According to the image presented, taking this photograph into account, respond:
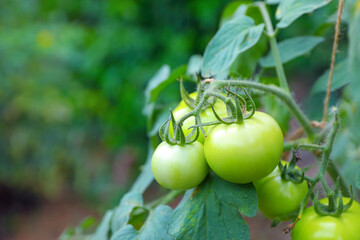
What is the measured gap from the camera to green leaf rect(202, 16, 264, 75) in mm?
532

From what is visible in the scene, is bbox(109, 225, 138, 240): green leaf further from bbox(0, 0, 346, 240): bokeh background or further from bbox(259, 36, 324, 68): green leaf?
bbox(0, 0, 346, 240): bokeh background

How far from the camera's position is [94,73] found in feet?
7.48

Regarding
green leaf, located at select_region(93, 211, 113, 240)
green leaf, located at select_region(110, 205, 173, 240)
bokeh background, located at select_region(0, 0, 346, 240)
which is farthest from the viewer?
bokeh background, located at select_region(0, 0, 346, 240)

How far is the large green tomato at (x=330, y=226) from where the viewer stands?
15.9 inches

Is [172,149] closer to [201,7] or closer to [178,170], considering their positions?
[178,170]

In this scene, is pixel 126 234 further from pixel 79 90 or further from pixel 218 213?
pixel 79 90

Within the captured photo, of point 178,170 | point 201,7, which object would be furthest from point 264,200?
point 201,7

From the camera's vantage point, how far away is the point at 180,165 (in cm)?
39

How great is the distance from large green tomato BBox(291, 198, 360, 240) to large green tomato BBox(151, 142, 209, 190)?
14cm

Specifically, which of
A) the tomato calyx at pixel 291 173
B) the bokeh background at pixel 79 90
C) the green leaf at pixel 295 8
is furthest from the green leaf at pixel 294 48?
the bokeh background at pixel 79 90

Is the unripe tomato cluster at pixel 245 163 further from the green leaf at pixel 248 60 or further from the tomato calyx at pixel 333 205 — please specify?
the green leaf at pixel 248 60

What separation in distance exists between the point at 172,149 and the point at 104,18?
212 centimetres

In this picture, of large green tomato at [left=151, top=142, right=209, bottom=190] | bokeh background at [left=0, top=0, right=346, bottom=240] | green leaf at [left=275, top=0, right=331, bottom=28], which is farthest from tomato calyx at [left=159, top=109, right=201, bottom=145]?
bokeh background at [left=0, top=0, right=346, bottom=240]

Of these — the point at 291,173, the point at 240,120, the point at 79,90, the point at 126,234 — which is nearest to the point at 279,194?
the point at 291,173
